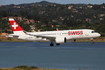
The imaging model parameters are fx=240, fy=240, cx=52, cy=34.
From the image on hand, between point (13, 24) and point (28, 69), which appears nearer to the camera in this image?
point (28, 69)

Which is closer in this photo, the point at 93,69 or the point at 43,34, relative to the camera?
the point at 93,69

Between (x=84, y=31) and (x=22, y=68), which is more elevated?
(x=84, y=31)

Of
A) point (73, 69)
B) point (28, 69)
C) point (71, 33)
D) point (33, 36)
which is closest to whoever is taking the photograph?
point (28, 69)

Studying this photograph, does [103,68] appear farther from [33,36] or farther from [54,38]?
[33,36]

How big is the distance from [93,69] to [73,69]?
2864mm

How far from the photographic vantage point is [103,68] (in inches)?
1405

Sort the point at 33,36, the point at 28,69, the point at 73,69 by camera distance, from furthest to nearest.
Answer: the point at 33,36, the point at 73,69, the point at 28,69

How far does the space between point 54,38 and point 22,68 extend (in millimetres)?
28907

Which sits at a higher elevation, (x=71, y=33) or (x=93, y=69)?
(x=71, y=33)

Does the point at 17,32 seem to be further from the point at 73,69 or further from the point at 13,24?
the point at 73,69

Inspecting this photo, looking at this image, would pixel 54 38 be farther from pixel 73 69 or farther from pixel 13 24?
pixel 73 69

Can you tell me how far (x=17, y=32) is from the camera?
6838cm

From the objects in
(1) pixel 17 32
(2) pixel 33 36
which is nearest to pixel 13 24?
(1) pixel 17 32

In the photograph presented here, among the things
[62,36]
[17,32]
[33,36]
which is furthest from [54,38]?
[17,32]
